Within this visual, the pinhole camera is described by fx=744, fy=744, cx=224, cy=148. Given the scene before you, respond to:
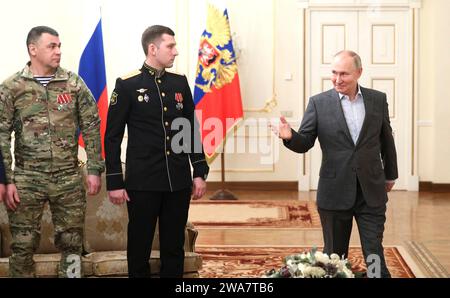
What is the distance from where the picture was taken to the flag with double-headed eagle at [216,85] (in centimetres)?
831

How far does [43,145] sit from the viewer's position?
11.6 ft

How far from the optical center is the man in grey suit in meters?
3.67

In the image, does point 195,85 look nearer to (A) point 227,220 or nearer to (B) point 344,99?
(A) point 227,220

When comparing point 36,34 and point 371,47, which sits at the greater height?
point 371,47

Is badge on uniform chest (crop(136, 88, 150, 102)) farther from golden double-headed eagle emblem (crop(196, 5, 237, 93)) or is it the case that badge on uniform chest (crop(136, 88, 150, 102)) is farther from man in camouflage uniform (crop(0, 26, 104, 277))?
golden double-headed eagle emblem (crop(196, 5, 237, 93))

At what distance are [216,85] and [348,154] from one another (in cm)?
482

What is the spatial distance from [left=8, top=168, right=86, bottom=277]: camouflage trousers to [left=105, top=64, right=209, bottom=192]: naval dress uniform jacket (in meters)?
0.19

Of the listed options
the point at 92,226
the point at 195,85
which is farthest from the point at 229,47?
the point at 92,226

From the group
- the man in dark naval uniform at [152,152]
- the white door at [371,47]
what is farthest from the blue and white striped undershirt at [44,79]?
the white door at [371,47]

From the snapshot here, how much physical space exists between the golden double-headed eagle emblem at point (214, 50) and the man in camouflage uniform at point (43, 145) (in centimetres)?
475

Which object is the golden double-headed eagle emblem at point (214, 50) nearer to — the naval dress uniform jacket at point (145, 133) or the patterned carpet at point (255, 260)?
the patterned carpet at point (255, 260)

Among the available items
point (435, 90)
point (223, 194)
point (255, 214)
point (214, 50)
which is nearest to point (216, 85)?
point (214, 50)

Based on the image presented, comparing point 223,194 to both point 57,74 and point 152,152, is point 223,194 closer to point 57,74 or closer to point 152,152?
point 152,152
